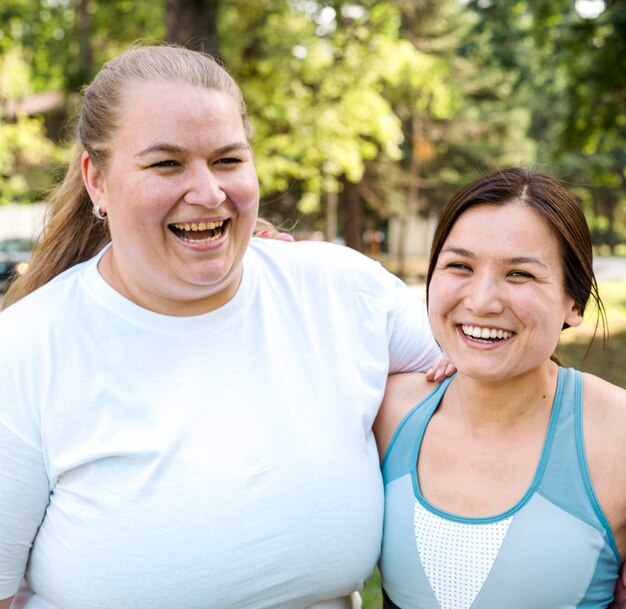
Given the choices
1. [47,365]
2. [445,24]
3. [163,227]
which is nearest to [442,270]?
[163,227]

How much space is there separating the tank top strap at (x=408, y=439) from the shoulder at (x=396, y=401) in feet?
0.10

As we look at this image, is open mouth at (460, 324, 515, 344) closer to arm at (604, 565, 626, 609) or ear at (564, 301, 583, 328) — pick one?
ear at (564, 301, 583, 328)

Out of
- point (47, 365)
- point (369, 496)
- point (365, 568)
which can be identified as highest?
point (47, 365)

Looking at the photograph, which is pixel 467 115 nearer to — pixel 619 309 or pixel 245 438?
pixel 619 309

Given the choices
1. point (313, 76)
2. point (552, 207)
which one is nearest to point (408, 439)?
point (552, 207)

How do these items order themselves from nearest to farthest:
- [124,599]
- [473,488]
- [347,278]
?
[124,599] → [473,488] → [347,278]

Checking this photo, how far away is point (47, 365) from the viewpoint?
2248mm

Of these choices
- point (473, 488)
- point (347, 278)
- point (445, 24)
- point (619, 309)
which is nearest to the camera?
point (473, 488)

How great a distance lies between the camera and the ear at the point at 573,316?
2318 mm

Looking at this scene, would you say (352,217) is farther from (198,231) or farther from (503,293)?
(503,293)

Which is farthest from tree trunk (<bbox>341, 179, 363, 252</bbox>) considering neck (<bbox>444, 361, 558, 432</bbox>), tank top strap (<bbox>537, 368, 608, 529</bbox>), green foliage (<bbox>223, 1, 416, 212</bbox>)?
tank top strap (<bbox>537, 368, 608, 529</bbox>)

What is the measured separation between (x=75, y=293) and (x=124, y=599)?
0.91 m

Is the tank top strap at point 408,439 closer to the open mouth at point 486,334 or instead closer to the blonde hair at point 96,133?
the open mouth at point 486,334

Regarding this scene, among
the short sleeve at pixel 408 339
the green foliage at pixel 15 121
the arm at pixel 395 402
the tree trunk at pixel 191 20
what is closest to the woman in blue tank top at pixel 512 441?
the arm at pixel 395 402
